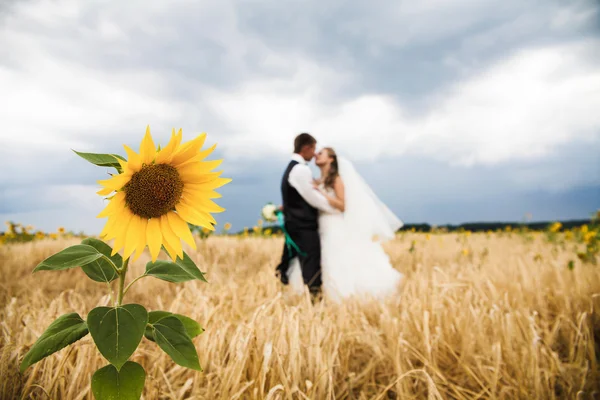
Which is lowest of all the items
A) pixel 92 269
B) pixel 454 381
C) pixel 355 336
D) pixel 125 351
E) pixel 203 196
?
pixel 454 381

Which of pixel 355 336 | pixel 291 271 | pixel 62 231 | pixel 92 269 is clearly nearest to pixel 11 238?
pixel 62 231

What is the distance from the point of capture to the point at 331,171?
4695 mm

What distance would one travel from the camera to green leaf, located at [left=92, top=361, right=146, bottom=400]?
2.79 ft

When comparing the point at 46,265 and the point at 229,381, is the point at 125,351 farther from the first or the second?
the point at 229,381

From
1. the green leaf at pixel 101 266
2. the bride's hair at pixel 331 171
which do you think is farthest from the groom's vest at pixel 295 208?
the green leaf at pixel 101 266

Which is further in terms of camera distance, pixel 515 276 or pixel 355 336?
pixel 515 276

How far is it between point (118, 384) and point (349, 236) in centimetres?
372

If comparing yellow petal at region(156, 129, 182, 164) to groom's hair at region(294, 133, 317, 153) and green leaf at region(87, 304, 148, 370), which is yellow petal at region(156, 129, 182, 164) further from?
groom's hair at region(294, 133, 317, 153)

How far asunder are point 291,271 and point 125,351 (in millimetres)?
3940

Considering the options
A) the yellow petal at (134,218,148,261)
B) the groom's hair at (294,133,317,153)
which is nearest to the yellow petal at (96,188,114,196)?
the yellow petal at (134,218,148,261)

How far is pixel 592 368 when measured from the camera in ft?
6.70

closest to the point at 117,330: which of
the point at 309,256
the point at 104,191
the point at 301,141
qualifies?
the point at 104,191

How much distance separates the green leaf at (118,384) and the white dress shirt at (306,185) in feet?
11.3

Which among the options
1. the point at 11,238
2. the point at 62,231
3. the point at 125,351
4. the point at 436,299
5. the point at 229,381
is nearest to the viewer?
the point at 125,351
